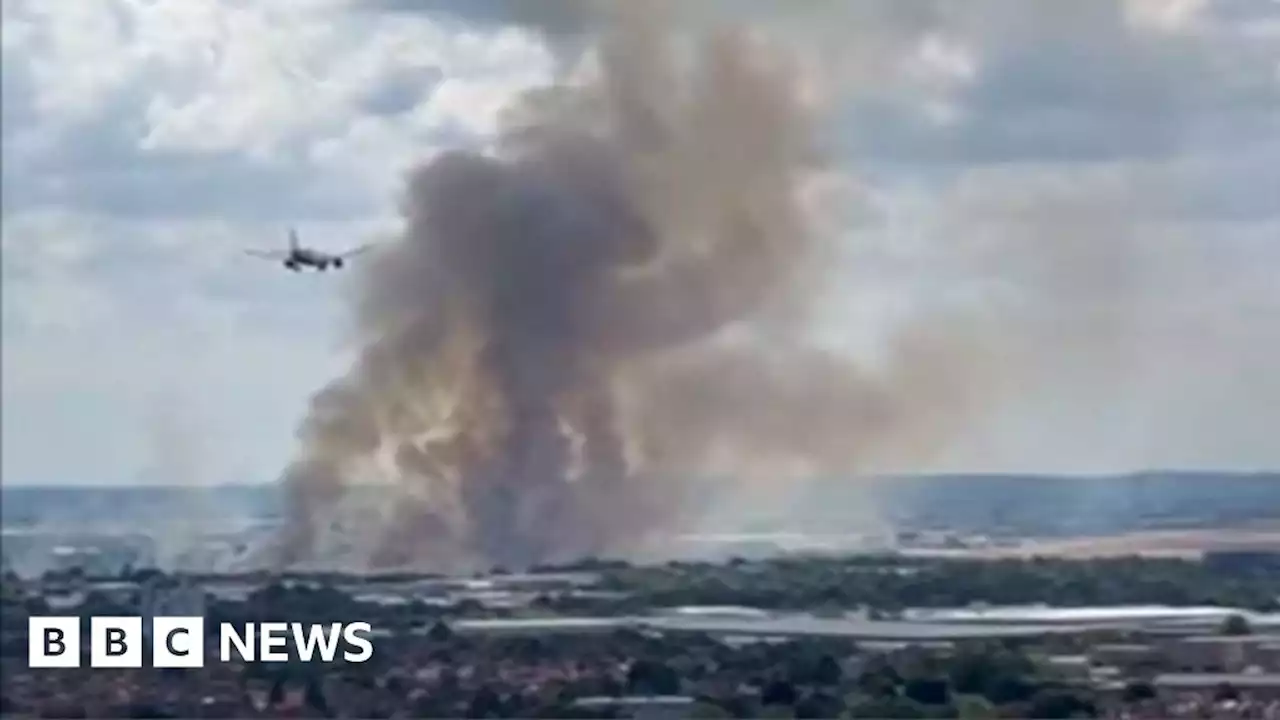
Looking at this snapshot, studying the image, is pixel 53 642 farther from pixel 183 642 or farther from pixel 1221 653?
pixel 1221 653

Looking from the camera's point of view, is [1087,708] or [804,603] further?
[804,603]

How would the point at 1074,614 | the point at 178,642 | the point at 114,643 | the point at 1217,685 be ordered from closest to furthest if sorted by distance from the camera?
1. the point at 1217,685
2. the point at 114,643
3. the point at 178,642
4. the point at 1074,614

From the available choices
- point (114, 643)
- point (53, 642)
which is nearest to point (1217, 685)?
point (114, 643)

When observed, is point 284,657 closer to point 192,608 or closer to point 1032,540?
point 192,608

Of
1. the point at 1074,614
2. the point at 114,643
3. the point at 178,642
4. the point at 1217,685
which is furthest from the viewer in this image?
the point at 1074,614

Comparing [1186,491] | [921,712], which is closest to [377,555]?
[921,712]

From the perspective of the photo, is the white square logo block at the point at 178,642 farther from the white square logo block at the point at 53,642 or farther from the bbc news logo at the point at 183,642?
the white square logo block at the point at 53,642

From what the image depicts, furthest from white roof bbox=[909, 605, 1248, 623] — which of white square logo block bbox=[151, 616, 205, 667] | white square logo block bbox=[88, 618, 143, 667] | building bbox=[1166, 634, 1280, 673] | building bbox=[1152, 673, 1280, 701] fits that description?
white square logo block bbox=[88, 618, 143, 667]

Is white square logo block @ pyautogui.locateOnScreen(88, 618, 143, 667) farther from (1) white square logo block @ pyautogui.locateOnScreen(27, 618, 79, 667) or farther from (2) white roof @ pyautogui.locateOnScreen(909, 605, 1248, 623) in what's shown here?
(2) white roof @ pyautogui.locateOnScreen(909, 605, 1248, 623)
